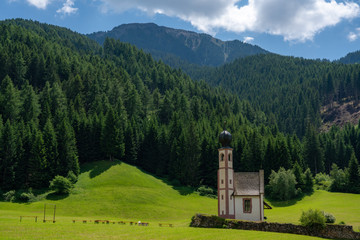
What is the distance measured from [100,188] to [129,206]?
13748mm

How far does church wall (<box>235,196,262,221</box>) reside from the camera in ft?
204

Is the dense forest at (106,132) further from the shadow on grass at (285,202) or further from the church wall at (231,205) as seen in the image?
the church wall at (231,205)

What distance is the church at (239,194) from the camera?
62.6 meters

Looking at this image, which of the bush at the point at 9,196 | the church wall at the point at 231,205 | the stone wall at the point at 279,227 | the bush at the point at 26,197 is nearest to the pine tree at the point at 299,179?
the church wall at the point at 231,205

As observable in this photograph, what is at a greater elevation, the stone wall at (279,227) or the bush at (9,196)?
the stone wall at (279,227)

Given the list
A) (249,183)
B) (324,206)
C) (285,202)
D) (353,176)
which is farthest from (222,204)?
(353,176)

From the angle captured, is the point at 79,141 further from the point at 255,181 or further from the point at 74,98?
the point at 255,181

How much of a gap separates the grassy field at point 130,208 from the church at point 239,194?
3769 mm

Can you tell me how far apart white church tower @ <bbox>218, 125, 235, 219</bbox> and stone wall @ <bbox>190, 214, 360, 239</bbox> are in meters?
10.8

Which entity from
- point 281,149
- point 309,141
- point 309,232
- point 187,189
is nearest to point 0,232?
point 309,232

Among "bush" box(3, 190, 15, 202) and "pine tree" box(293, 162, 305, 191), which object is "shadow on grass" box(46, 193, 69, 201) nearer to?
"bush" box(3, 190, 15, 202)

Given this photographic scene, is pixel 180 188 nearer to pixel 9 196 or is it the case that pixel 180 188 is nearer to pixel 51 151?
pixel 51 151

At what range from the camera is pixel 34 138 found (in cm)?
9225

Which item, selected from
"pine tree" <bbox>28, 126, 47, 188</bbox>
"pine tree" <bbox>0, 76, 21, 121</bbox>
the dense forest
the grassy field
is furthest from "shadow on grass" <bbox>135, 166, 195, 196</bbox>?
"pine tree" <bbox>0, 76, 21, 121</bbox>
